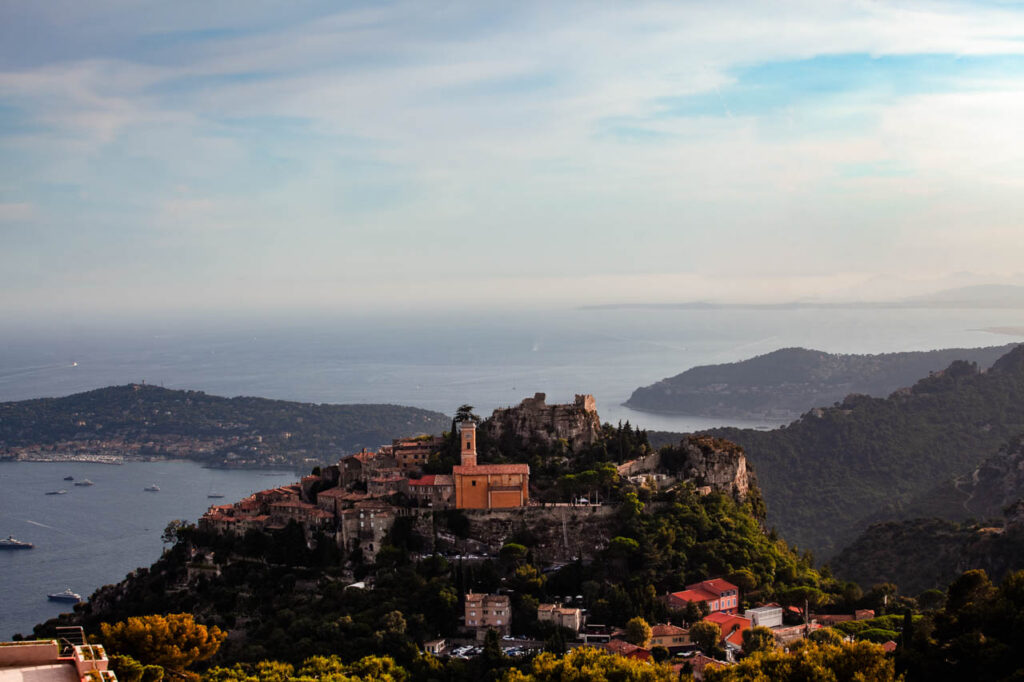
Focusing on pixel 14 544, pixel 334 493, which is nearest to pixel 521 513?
pixel 334 493

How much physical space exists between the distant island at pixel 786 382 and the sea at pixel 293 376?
3712 millimetres

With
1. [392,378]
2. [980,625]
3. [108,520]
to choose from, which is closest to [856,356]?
[392,378]

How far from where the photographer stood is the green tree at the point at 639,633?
82.1 feet

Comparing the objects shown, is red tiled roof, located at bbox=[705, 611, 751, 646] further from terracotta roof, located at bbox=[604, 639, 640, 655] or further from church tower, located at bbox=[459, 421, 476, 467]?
church tower, located at bbox=[459, 421, 476, 467]

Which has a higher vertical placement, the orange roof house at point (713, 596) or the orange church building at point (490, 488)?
the orange church building at point (490, 488)

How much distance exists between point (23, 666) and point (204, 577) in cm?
2216

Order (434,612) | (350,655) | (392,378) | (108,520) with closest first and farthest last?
(350,655)
(434,612)
(108,520)
(392,378)

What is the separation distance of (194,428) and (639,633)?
3060 inches

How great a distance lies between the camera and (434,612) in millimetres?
27406

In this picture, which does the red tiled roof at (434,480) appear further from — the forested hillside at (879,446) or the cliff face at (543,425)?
the forested hillside at (879,446)

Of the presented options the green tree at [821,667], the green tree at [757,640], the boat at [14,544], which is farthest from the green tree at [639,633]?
the boat at [14,544]

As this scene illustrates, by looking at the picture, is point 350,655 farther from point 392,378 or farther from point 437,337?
point 437,337

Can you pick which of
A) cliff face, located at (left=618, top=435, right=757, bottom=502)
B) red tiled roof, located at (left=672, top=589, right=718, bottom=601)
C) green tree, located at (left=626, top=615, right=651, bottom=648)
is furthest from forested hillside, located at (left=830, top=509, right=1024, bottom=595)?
green tree, located at (left=626, top=615, right=651, bottom=648)

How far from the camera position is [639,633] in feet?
82.2
